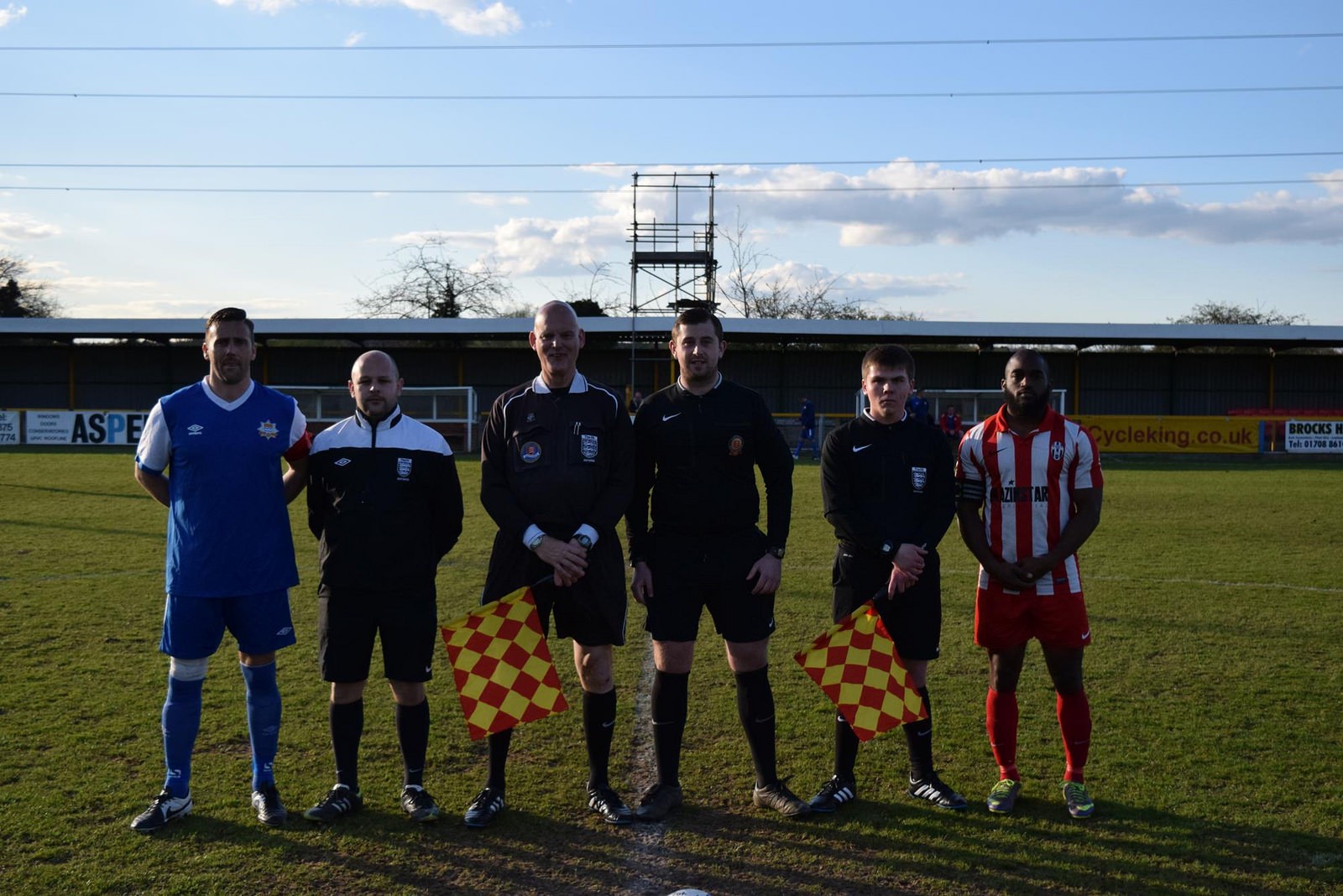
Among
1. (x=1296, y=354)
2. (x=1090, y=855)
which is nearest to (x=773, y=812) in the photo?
(x=1090, y=855)

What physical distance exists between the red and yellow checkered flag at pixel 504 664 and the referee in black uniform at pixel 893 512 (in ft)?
3.89

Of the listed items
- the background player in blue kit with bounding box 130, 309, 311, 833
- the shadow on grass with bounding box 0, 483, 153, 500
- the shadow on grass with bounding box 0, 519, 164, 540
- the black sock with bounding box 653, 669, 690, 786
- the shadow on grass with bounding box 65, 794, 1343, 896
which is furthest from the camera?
the shadow on grass with bounding box 0, 483, 153, 500

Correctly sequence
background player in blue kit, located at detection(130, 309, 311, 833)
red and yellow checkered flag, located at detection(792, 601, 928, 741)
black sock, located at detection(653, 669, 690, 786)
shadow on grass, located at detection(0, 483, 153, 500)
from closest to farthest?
background player in blue kit, located at detection(130, 309, 311, 833) → red and yellow checkered flag, located at detection(792, 601, 928, 741) → black sock, located at detection(653, 669, 690, 786) → shadow on grass, located at detection(0, 483, 153, 500)

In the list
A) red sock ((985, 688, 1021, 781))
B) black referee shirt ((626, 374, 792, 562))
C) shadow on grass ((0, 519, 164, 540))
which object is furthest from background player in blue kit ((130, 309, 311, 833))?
shadow on grass ((0, 519, 164, 540))

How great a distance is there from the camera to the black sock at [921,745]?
13.6 ft

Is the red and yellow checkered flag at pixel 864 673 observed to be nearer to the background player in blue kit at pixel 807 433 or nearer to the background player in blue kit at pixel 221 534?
the background player in blue kit at pixel 221 534

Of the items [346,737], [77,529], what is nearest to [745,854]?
[346,737]

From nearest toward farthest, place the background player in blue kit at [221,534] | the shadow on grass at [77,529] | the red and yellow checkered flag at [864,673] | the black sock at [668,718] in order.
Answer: the background player in blue kit at [221,534] < the red and yellow checkered flag at [864,673] < the black sock at [668,718] < the shadow on grass at [77,529]

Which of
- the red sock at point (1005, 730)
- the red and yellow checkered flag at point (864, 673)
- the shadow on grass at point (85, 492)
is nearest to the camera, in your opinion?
the red and yellow checkered flag at point (864, 673)

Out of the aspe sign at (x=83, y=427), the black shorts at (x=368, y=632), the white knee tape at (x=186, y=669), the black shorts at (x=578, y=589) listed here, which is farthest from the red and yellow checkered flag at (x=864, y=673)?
the aspe sign at (x=83, y=427)

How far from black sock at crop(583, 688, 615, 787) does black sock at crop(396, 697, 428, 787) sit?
25.8 inches

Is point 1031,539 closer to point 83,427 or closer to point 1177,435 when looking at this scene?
point 1177,435

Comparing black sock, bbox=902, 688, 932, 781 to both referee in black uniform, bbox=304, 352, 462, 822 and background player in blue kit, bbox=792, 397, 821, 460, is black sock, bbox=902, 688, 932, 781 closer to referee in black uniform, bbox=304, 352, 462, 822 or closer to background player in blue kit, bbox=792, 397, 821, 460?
referee in black uniform, bbox=304, 352, 462, 822

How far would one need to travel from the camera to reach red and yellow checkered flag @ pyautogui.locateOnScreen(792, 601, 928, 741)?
3965 mm
